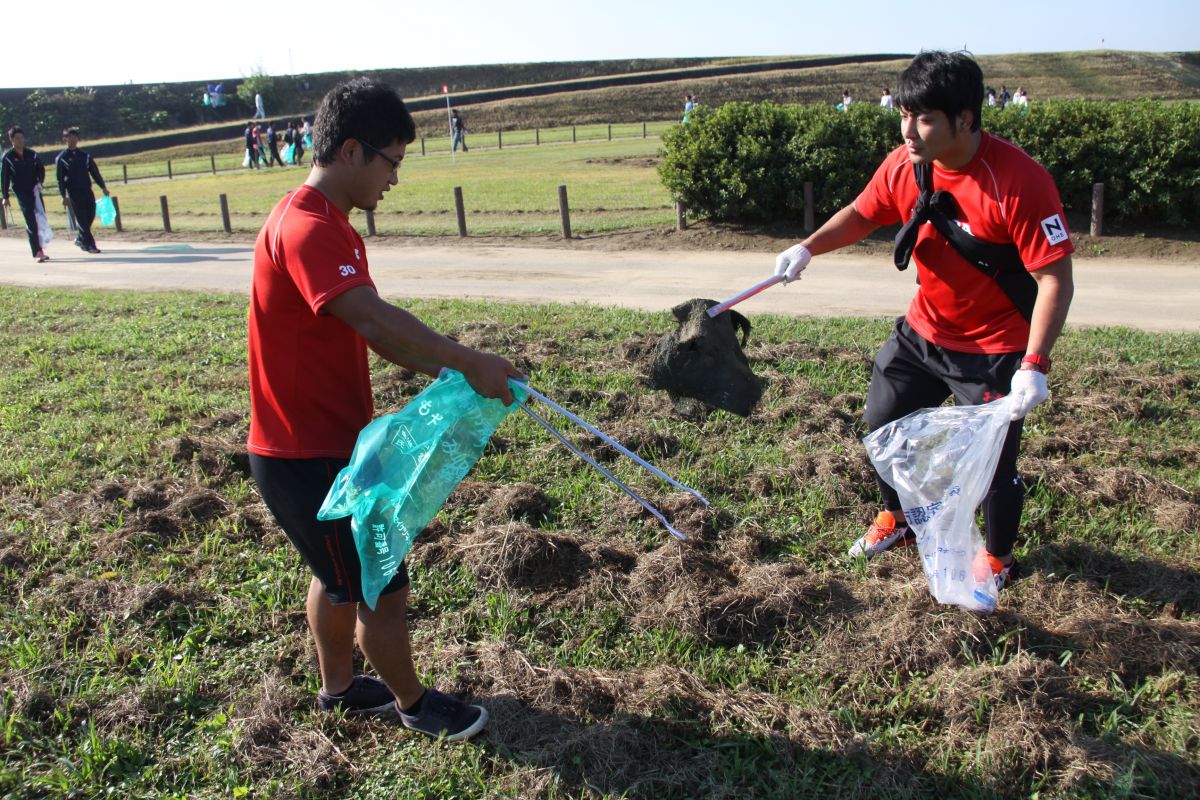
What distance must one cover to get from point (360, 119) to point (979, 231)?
7.03ft

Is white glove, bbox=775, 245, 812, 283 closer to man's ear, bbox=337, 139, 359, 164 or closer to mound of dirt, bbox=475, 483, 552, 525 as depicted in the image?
mound of dirt, bbox=475, 483, 552, 525

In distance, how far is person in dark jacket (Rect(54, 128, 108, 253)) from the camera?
48.7 ft

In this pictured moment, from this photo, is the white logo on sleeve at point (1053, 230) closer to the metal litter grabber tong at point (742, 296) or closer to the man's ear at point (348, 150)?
the metal litter grabber tong at point (742, 296)

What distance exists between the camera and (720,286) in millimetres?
10414

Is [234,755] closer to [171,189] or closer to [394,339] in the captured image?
[394,339]

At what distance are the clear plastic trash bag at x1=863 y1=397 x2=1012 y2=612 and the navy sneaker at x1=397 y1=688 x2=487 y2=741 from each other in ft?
5.29

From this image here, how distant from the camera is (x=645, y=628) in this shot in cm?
343

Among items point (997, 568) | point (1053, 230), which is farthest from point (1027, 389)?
point (997, 568)

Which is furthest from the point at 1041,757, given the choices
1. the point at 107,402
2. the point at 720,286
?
the point at 720,286

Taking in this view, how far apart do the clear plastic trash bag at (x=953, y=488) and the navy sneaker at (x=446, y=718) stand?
1.61 metres

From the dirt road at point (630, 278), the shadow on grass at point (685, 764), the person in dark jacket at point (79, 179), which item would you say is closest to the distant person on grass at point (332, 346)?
the shadow on grass at point (685, 764)

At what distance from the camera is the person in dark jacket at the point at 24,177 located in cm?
1441

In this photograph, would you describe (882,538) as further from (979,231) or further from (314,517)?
(314,517)

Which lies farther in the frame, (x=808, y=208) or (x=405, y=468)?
(x=808, y=208)
